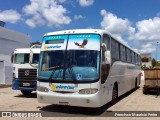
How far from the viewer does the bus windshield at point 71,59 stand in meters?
9.80

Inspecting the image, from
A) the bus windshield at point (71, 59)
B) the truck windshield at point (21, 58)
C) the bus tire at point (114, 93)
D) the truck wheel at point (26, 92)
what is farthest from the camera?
the truck wheel at point (26, 92)

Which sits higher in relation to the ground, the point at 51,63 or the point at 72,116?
the point at 51,63

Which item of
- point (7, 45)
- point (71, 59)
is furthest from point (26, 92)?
point (7, 45)

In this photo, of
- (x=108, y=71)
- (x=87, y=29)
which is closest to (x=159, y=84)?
(x=108, y=71)

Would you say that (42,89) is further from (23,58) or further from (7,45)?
(7,45)

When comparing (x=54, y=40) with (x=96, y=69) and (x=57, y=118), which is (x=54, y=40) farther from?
(x=57, y=118)

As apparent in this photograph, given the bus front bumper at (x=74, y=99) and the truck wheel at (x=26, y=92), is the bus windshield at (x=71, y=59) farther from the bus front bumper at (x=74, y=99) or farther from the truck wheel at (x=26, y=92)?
the truck wheel at (x=26, y=92)

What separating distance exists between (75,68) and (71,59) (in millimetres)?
403

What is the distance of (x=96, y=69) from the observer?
32.1 feet

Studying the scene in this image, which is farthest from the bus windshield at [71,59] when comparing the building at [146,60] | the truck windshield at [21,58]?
the building at [146,60]

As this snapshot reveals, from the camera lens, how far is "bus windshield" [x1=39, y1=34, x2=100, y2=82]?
9797mm

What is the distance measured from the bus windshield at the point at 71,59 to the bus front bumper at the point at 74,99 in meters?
0.54

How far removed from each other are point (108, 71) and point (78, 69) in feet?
5.57

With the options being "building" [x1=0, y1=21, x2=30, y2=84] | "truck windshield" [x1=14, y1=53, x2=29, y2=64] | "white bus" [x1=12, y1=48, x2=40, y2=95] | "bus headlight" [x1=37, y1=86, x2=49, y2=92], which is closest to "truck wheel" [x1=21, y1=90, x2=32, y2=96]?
"white bus" [x1=12, y1=48, x2=40, y2=95]
